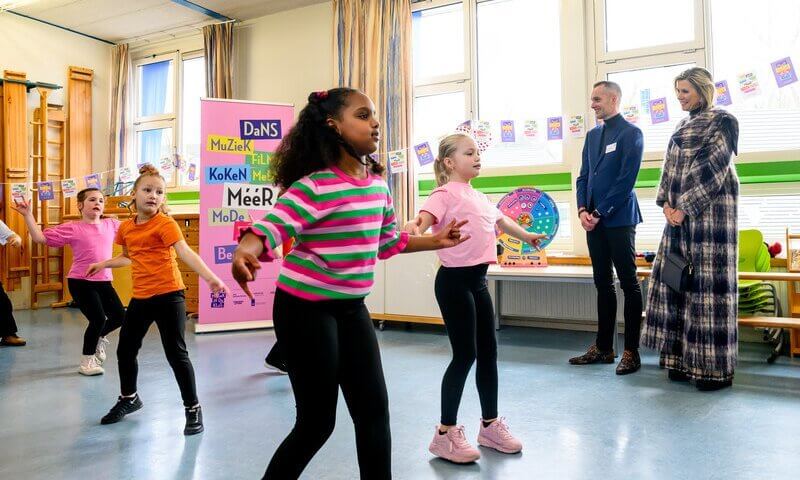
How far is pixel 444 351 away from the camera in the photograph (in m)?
3.93

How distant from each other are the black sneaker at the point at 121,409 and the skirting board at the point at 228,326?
2.23 m

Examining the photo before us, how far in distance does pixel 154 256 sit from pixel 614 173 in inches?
98.6

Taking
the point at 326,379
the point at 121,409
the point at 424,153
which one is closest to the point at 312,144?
the point at 326,379

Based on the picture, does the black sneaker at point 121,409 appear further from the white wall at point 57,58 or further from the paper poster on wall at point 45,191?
the white wall at point 57,58

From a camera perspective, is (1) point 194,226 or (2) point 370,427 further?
(1) point 194,226

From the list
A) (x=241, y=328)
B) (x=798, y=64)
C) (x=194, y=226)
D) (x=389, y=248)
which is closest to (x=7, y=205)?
(x=194, y=226)

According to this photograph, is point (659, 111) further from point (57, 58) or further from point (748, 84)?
point (57, 58)

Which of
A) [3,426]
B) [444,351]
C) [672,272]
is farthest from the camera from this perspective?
[444,351]

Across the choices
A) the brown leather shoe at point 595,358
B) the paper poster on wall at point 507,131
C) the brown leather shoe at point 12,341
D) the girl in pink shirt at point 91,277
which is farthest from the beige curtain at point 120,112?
the brown leather shoe at point 595,358

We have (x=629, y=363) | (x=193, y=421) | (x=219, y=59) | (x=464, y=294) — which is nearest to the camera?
(x=464, y=294)

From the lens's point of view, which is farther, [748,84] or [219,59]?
[219,59]

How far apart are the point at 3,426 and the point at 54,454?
533mm

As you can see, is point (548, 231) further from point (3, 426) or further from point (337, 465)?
point (3, 426)

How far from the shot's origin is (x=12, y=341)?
429cm
